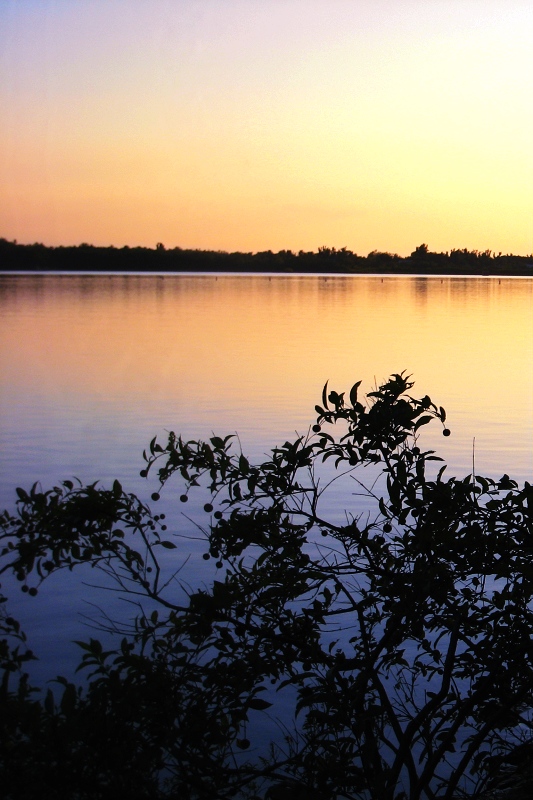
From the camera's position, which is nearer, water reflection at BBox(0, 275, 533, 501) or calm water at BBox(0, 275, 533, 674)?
calm water at BBox(0, 275, 533, 674)

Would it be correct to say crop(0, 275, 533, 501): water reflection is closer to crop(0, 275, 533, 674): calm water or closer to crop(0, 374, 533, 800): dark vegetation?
crop(0, 275, 533, 674): calm water

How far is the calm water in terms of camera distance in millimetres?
12914

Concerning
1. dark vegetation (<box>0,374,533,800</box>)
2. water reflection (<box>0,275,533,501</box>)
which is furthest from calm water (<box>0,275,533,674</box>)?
dark vegetation (<box>0,374,533,800</box>)

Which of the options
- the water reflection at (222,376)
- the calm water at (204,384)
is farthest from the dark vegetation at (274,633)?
the water reflection at (222,376)

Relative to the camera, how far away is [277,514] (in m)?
3.84

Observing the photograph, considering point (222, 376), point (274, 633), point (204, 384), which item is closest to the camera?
point (274, 633)

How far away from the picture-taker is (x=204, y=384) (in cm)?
2189

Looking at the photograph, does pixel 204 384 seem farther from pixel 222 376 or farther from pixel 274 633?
pixel 274 633

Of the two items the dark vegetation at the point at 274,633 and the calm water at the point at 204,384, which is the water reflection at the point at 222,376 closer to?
the calm water at the point at 204,384

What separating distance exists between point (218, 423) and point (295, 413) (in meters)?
1.64

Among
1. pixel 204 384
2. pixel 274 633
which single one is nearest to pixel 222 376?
pixel 204 384

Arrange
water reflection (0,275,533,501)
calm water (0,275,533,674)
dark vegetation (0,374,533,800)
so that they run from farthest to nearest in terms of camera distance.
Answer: water reflection (0,275,533,501)
calm water (0,275,533,674)
dark vegetation (0,374,533,800)

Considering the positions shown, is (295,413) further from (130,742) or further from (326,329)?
(326,329)

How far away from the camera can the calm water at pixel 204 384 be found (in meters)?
12.9
